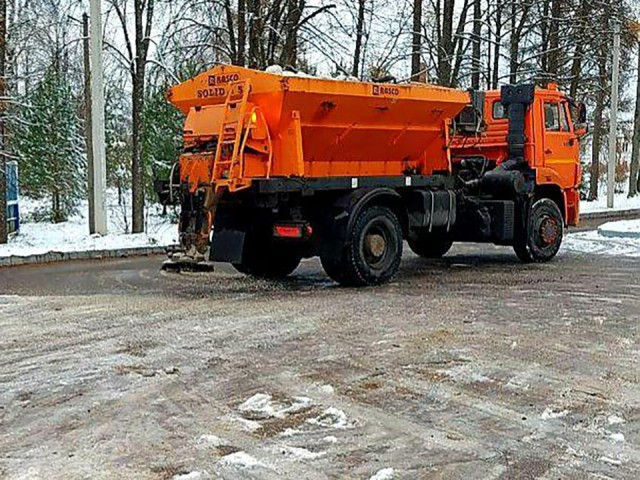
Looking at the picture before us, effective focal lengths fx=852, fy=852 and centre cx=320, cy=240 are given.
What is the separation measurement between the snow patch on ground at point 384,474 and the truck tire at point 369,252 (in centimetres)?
610

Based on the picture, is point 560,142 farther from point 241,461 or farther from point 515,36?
point 515,36

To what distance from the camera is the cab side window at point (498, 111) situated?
1337 cm

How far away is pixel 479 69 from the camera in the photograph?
24.5 metres

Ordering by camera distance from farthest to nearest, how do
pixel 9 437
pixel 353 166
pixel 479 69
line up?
pixel 479 69 < pixel 353 166 < pixel 9 437

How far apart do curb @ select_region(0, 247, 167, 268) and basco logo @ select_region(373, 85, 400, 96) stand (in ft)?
15.9

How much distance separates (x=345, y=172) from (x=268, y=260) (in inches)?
65.9

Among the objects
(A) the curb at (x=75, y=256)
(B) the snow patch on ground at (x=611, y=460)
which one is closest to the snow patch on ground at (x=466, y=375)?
(B) the snow patch on ground at (x=611, y=460)

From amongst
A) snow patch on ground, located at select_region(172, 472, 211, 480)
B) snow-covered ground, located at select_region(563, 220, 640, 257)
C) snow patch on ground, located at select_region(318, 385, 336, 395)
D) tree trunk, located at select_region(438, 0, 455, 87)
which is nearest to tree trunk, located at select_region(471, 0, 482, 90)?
tree trunk, located at select_region(438, 0, 455, 87)

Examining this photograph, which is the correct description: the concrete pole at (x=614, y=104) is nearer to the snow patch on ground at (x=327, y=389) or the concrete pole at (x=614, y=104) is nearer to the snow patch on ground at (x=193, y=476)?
the snow patch on ground at (x=327, y=389)

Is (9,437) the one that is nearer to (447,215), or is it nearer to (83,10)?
(447,215)

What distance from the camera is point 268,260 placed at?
11.6 meters

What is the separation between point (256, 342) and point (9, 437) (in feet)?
9.17

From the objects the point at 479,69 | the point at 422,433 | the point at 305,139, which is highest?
the point at 479,69

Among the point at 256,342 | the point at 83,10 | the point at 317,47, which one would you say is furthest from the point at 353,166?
the point at 83,10
